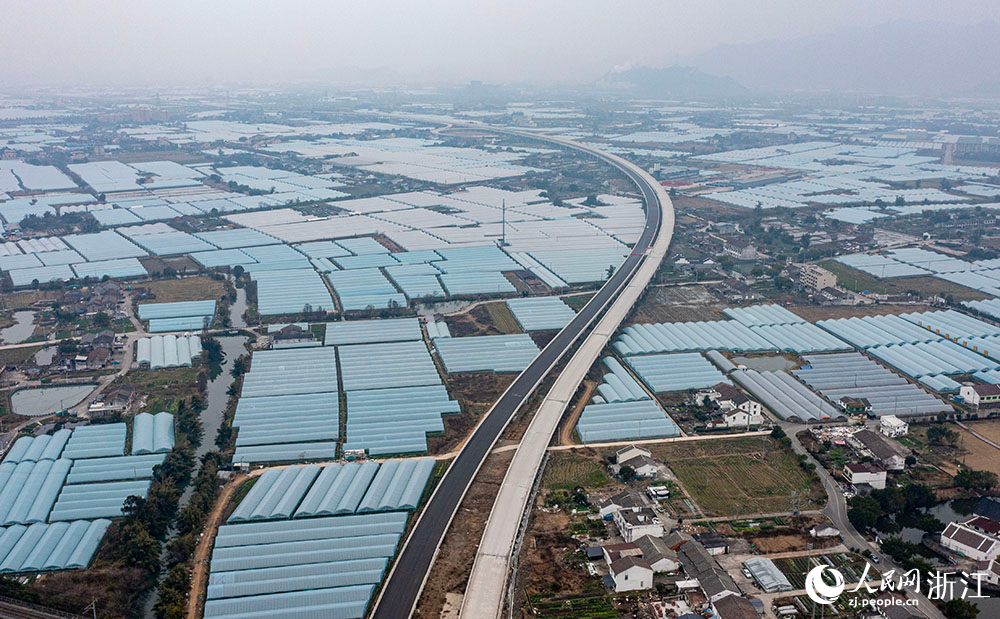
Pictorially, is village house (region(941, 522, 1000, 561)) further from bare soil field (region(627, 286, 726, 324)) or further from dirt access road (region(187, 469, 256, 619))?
bare soil field (region(627, 286, 726, 324))

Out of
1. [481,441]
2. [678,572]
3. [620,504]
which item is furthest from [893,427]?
[481,441]

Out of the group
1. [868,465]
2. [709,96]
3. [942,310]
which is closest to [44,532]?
[868,465]

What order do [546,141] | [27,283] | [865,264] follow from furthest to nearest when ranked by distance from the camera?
[546,141]
[865,264]
[27,283]

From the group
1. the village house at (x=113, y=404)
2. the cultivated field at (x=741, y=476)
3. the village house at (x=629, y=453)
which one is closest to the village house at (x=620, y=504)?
the cultivated field at (x=741, y=476)

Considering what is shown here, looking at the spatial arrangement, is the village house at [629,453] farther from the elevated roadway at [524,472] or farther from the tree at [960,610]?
the tree at [960,610]

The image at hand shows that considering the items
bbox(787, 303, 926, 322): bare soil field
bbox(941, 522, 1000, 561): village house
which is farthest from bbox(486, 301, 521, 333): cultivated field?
bbox(941, 522, 1000, 561): village house

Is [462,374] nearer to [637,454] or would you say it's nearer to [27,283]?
[637,454]
